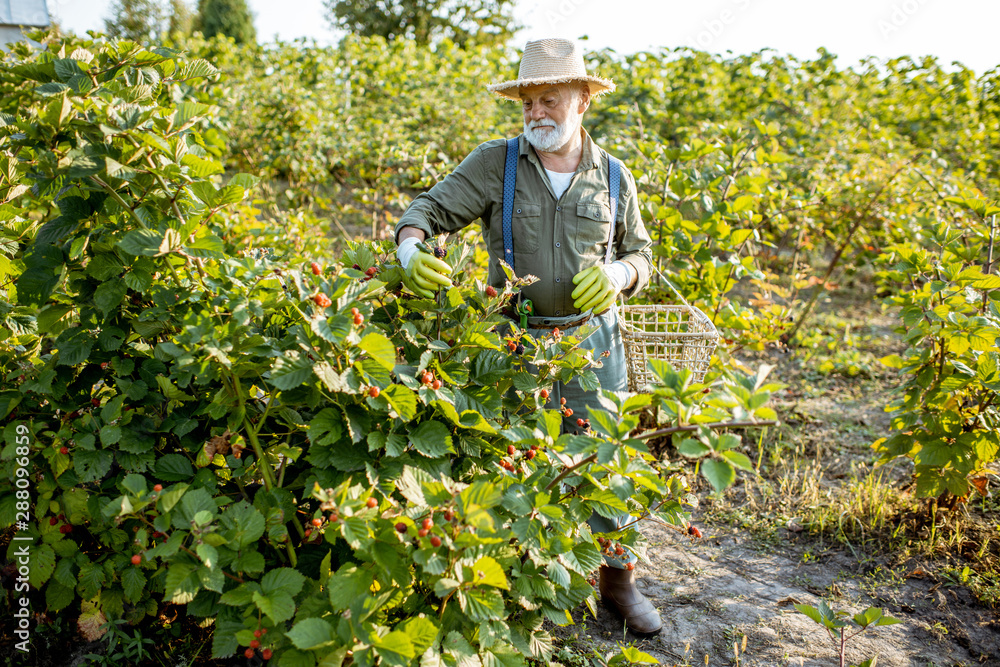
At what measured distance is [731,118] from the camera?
5.86 m

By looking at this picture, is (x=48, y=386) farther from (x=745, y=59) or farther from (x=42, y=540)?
(x=745, y=59)

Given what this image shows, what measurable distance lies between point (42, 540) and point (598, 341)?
1767 mm

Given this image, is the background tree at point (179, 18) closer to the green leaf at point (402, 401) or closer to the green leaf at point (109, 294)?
the green leaf at point (109, 294)

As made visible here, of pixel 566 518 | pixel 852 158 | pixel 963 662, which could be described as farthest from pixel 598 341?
pixel 852 158

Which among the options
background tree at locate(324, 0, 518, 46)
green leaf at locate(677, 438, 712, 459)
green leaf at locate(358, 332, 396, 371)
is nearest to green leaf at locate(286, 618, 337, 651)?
green leaf at locate(358, 332, 396, 371)

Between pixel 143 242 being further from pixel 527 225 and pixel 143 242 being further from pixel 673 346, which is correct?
pixel 673 346

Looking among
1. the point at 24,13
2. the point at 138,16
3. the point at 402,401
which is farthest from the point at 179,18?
the point at 402,401

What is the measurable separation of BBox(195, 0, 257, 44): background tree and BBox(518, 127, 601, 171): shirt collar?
949 inches

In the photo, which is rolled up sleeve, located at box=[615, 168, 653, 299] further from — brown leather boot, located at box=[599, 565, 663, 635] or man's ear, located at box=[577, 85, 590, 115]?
brown leather boot, located at box=[599, 565, 663, 635]

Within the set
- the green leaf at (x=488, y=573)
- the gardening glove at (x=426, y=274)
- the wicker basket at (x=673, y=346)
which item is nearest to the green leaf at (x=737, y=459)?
the green leaf at (x=488, y=573)

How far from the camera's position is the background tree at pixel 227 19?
22688 millimetres

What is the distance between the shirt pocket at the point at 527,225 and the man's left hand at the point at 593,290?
0.28m

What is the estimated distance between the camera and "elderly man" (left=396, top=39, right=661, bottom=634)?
2.14 m

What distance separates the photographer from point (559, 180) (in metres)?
2.21
